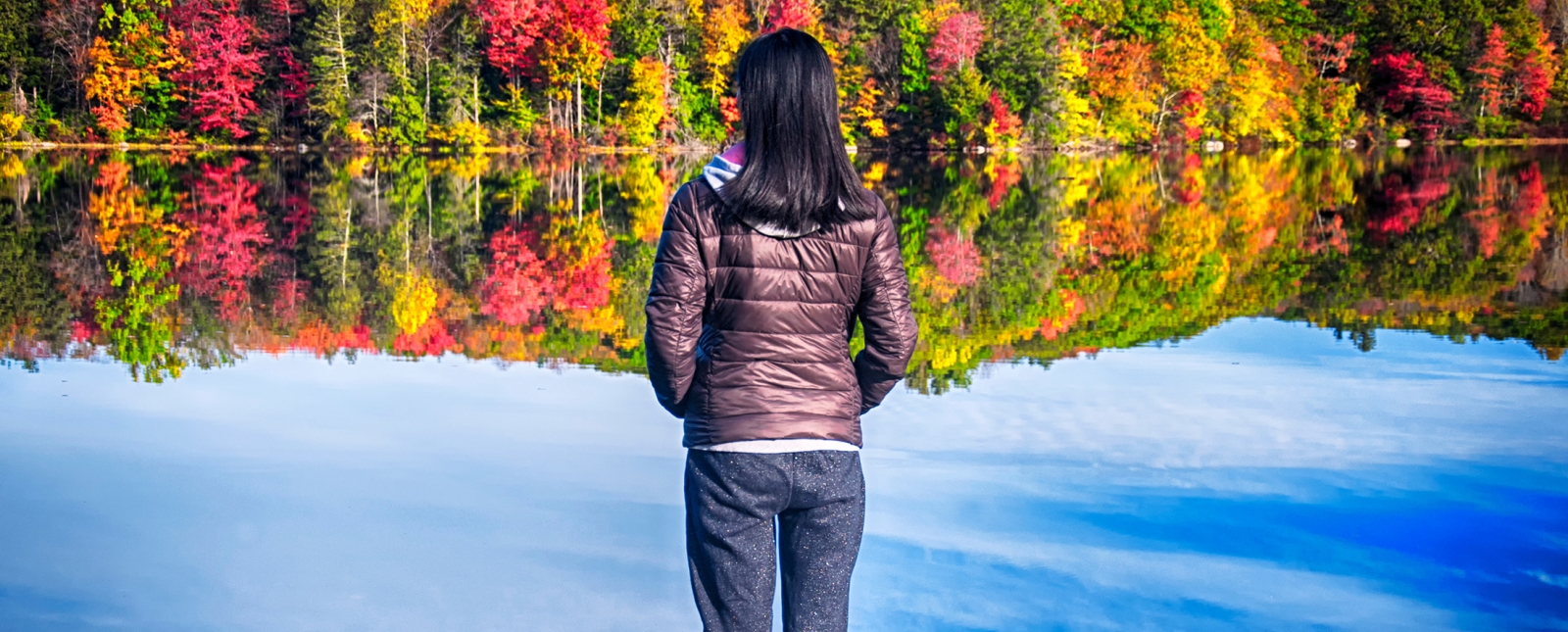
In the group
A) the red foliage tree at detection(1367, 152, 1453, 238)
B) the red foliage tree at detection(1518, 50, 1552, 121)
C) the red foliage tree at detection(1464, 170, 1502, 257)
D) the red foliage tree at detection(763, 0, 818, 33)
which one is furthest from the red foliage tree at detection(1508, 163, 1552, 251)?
the red foliage tree at detection(1518, 50, 1552, 121)

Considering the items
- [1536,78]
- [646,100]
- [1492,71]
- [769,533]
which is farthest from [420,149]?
[1536,78]

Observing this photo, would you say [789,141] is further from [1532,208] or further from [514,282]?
[1532,208]

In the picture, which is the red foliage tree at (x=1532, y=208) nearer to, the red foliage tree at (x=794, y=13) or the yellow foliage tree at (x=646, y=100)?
the red foliage tree at (x=794, y=13)

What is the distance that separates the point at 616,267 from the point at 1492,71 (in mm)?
43411

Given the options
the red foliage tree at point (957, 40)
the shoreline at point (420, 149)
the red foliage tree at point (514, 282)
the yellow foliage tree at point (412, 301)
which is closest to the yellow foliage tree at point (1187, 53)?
the shoreline at point (420, 149)

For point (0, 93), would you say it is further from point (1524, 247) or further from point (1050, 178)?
point (1524, 247)

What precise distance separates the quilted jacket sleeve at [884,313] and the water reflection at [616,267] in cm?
344

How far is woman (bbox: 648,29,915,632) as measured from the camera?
235cm

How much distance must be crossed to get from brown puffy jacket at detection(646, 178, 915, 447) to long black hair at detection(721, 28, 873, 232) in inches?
1.9

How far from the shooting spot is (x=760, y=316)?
2400mm

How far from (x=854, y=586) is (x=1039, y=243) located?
902 cm

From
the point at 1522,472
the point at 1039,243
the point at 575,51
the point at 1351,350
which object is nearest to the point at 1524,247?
the point at 1039,243

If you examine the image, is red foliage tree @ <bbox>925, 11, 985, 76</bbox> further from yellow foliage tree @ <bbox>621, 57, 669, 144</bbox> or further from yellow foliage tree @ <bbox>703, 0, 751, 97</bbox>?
yellow foliage tree @ <bbox>621, 57, 669, 144</bbox>

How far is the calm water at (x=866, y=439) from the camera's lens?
350 centimetres
